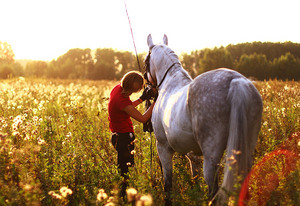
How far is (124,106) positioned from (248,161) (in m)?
2.29

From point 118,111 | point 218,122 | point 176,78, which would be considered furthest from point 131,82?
point 218,122

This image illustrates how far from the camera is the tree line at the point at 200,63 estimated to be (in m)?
57.9

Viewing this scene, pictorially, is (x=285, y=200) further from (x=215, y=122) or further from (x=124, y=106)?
(x=124, y=106)

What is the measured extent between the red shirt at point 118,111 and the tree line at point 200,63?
45861 millimetres

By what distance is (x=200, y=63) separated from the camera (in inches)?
2569

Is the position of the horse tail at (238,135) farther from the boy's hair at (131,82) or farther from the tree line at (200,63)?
the tree line at (200,63)

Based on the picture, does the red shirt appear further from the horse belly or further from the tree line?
the tree line

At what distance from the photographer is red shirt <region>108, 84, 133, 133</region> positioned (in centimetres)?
422

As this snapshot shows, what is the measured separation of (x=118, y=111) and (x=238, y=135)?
7.81 feet

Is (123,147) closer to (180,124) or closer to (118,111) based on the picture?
(118,111)

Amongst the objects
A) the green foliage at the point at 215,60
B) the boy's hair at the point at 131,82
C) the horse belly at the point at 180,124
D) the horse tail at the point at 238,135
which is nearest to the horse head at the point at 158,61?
the boy's hair at the point at 131,82

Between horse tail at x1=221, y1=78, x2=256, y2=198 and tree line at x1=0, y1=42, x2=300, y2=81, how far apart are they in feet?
156

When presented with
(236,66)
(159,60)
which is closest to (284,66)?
(236,66)

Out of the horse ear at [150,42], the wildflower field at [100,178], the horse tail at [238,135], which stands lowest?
the wildflower field at [100,178]
